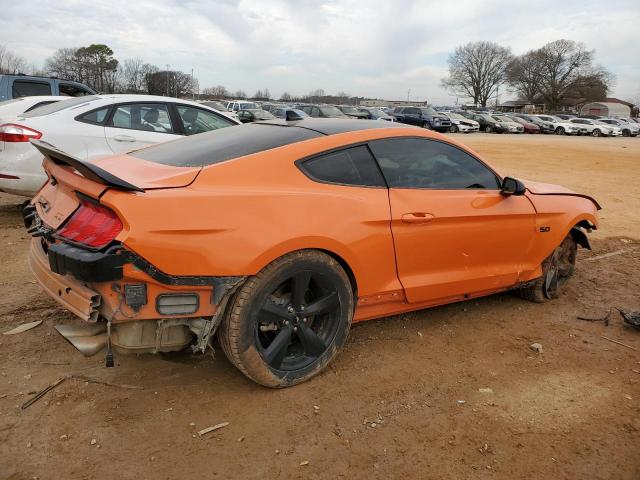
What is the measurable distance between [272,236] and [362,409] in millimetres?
1053

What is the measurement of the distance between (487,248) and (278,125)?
171 cm

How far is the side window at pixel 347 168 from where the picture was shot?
9.89 feet

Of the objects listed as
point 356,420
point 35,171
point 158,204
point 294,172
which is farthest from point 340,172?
point 35,171

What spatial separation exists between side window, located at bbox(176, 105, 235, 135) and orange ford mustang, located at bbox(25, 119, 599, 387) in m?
3.63

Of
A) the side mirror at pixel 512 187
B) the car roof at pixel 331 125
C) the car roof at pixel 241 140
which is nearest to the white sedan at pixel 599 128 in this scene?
the side mirror at pixel 512 187

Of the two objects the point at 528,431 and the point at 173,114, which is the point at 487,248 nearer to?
the point at 528,431

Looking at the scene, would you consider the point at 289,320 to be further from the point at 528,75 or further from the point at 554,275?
the point at 528,75

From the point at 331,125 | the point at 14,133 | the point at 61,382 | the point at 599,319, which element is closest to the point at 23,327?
the point at 61,382

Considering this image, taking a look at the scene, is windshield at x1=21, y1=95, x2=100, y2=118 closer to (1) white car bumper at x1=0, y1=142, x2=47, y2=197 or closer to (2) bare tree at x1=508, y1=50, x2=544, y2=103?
(1) white car bumper at x1=0, y1=142, x2=47, y2=197

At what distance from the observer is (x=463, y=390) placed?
3055 mm

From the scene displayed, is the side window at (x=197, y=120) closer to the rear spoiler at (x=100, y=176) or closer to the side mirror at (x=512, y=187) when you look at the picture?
the side mirror at (x=512, y=187)

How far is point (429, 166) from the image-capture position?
11.6 ft

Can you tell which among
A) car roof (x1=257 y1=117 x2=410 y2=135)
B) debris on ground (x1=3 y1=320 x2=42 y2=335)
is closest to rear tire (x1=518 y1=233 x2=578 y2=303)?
Answer: car roof (x1=257 y1=117 x2=410 y2=135)

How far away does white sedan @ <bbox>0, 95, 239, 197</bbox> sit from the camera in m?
5.82
